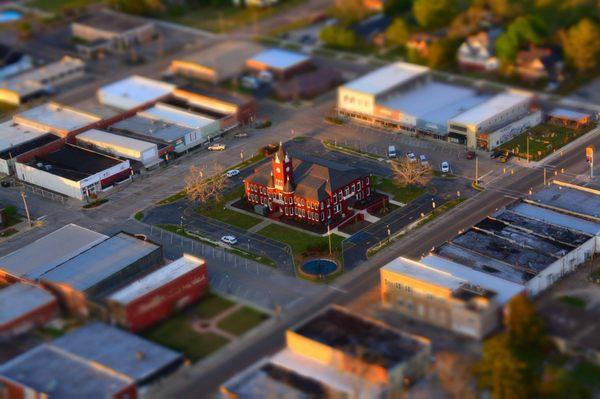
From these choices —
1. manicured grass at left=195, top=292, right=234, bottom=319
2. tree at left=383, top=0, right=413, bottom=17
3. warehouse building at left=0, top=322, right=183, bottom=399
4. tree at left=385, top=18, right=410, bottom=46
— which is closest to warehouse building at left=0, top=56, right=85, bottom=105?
tree at left=385, top=18, right=410, bottom=46


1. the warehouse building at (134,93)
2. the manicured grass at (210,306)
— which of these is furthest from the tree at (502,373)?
the warehouse building at (134,93)

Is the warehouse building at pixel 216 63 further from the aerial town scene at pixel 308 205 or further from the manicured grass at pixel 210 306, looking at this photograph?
the manicured grass at pixel 210 306

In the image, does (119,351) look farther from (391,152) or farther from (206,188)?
(391,152)

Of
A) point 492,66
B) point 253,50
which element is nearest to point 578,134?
point 492,66

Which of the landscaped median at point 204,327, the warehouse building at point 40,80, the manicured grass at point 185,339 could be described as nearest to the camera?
the manicured grass at point 185,339

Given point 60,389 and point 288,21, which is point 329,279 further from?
point 288,21

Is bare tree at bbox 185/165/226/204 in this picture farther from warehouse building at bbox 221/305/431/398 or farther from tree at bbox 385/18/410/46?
tree at bbox 385/18/410/46
